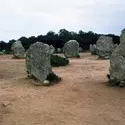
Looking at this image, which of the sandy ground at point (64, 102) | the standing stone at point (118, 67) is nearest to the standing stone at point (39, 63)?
the sandy ground at point (64, 102)

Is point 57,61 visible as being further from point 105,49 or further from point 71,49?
point 71,49

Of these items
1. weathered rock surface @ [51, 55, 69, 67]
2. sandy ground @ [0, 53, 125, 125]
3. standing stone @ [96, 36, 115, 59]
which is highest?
standing stone @ [96, 36, 115, 59]

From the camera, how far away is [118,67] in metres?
17.7

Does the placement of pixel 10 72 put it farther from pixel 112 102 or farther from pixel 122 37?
pixel 112 102

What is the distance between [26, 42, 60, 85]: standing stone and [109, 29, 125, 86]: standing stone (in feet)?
8.19

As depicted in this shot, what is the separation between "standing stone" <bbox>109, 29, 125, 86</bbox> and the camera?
57.1 ft

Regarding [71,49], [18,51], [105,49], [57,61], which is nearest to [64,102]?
[57,61]

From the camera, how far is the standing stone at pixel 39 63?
1867 cm

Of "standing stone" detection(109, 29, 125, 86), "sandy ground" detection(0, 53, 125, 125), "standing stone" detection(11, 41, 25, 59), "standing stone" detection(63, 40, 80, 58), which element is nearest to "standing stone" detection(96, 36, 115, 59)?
"standing stone" detection(63, 40, 80, 58)

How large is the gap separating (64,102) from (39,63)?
412 centimetres

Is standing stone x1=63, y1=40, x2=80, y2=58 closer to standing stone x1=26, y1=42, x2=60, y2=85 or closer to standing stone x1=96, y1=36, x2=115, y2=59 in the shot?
standing stone x1=96, y1=36, x2=115, y2=59

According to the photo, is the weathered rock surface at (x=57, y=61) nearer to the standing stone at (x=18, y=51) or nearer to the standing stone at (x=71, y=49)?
the standing stone at (x=71, y=49)

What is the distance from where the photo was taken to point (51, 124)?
42.8 feet

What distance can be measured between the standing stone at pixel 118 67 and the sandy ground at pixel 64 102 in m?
0.42
